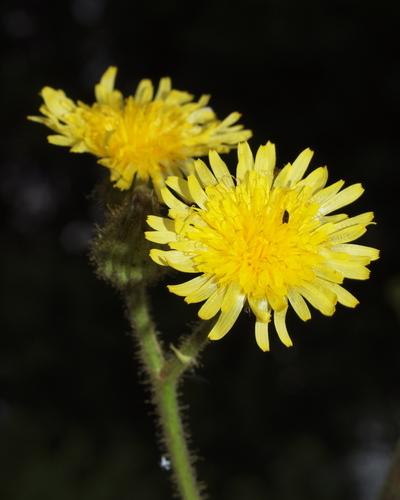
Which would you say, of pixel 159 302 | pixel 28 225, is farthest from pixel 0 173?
pixel 159 302

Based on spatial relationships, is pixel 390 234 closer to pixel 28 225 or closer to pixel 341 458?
pixel 341 458

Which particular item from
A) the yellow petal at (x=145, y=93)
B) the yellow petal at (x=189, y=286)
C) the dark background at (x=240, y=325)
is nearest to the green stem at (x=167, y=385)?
the yellow petal at (x=189, y=286)

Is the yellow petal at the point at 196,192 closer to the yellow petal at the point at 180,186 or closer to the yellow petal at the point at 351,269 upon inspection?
the yellow petal at the point at 180,186

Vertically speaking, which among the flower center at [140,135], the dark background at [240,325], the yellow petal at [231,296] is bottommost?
the yellow petal at [231,296]

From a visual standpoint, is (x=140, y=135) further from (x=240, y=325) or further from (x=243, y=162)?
(x=240, y=325)

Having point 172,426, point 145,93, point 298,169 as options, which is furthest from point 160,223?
point 145,93

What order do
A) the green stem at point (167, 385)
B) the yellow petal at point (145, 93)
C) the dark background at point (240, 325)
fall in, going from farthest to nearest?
the dark background at point (240, 325) → the yellow petal at point (145, 93) → the green stem at point (167, 385)

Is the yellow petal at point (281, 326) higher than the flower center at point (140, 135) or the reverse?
the reverse
